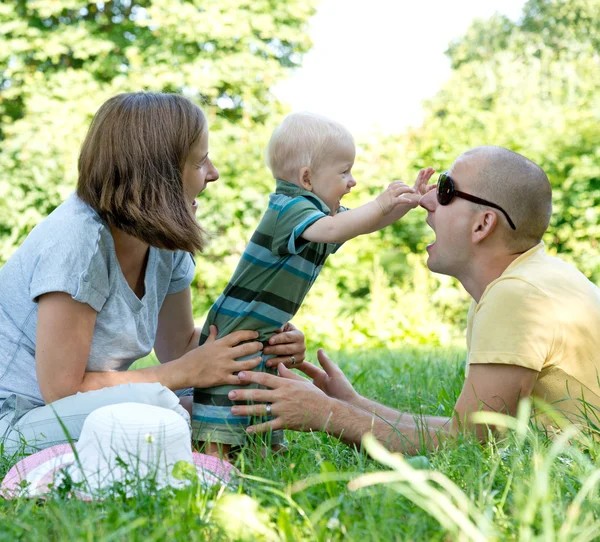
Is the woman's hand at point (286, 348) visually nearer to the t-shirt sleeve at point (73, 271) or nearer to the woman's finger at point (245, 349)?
the woman's finger at point (245, 349)

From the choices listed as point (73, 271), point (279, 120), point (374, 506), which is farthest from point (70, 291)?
point (279, 120)

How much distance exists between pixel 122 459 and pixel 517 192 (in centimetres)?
177

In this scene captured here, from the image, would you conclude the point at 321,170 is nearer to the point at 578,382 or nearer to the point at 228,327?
the point at 228,327

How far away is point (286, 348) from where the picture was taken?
3119mm

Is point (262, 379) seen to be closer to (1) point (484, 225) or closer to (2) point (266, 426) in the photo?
(2) point (266, 426)

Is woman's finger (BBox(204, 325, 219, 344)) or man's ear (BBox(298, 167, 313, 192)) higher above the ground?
man's ear (BBox(298, 167, 313, 192))

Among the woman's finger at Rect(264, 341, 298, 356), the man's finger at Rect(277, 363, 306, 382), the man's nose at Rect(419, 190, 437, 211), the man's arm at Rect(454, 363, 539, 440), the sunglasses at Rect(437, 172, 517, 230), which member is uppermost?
the sunglasses at Rect(437, 172, 517, 230)

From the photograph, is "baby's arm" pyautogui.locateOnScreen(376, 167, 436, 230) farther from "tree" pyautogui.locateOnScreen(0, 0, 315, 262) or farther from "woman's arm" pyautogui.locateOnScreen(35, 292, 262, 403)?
"tree" pyautogui.locateOnScreen(0, 0, 315, 262)

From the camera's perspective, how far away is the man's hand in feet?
9.26

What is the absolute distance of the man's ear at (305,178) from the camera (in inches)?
123

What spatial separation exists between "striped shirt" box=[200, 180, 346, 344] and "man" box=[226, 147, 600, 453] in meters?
0.26

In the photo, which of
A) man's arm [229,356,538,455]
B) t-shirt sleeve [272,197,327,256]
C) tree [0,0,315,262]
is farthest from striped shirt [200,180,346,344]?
tree [0,0,315,262]

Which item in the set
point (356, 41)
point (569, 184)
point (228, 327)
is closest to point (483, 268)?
point (228, 327)

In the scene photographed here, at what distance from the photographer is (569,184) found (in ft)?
29.6
